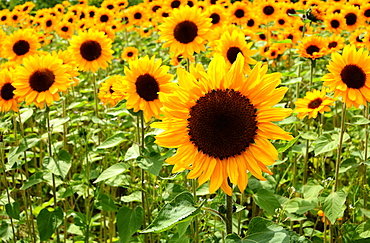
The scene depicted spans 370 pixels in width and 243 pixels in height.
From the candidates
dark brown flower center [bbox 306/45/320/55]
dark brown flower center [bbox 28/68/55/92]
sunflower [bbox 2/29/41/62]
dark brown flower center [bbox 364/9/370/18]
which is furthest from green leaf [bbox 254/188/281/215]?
dark brown flower center [bbox 364/9/370/18]

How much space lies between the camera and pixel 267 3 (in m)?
6.50

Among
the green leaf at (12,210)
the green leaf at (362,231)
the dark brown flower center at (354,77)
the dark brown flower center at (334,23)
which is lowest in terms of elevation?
the green leaf at (362,231)

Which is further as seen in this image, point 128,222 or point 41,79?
point 41,79

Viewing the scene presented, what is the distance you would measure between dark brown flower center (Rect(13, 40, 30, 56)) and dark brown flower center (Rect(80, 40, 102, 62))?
76cm

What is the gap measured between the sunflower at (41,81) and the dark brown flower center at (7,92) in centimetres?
16

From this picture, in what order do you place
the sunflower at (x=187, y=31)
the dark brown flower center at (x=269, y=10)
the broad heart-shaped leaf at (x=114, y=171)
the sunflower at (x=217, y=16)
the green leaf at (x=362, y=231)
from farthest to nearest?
the dark brown flower center at (x=269, y=10), the sunflower at (x=217, y=16), the sunflower at (x=187, y=31), the broad heart-shaped leaf at (x=114, y=171), the green leaf at (x=362, y=231)

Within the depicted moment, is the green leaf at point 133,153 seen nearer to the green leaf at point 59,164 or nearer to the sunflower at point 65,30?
the green leaf at point 59,164

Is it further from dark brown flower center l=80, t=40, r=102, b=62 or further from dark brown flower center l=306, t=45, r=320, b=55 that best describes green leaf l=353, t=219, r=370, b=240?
dark brown flower center l=80, t=40, r=102, b=62

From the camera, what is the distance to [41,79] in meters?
3.11

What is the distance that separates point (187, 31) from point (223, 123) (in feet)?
7.68

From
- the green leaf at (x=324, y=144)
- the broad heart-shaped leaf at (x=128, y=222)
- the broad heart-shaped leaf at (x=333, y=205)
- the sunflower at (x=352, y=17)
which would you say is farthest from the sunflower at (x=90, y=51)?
the sunflower at (x=352, y=17)

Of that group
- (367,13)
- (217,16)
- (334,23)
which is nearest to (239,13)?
(217,16)

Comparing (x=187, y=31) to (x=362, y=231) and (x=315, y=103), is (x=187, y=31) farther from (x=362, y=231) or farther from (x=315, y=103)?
(x=362, y=231)

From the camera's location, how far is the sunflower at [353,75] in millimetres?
2715
